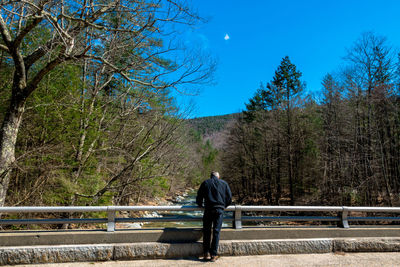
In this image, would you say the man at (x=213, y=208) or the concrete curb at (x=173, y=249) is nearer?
the concrete curb at (x=173, y=249)

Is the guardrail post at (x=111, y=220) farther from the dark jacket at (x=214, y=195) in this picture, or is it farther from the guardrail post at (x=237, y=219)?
the guardrail post at (x=237, y=219)

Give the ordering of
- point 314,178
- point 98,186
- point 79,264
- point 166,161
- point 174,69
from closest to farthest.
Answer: point 79,264 → point 174,69 → point 98,186 → point 166,161 → point 314,178

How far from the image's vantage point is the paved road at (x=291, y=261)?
13.8 ft

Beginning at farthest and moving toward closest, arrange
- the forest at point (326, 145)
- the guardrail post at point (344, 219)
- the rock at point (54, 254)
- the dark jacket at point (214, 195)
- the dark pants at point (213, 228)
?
the forest at point (326, 145) → the guardrail post at point (344, 219) → the dark jacket at point (214, 195) → the dark pants at point (213, 228) → the rock at point (54, 254)

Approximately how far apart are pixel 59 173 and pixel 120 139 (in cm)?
335

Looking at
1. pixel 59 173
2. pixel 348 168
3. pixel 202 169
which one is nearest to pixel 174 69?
pixel 59 173

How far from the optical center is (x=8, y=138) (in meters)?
5.92

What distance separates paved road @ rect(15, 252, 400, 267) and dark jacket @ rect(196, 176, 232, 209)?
0.99 meters

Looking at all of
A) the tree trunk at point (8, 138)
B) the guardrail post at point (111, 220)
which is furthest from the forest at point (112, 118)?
the guardrail post at point (111, 220)

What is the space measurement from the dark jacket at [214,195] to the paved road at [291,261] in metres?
0.99

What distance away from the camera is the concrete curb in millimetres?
4074

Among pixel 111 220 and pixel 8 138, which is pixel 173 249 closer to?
pixel 111 220

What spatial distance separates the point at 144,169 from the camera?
396 inches

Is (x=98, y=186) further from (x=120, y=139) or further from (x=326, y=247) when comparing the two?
(x=326, y=247)
